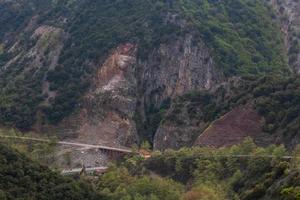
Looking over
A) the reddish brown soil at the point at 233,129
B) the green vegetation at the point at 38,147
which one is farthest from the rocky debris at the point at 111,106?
the reddish brown soil at the point at 233,129

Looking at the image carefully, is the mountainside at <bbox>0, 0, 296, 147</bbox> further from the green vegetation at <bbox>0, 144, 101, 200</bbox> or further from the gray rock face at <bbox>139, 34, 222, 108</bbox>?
the green vegetation at <bbox>0, 144, 101, 200</bbox>

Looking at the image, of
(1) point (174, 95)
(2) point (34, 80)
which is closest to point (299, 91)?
(1) point (174, 95)

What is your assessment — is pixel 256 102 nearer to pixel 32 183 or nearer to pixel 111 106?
pixel 111 106

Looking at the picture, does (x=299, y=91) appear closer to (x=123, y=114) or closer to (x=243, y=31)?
(x=123, y=114)

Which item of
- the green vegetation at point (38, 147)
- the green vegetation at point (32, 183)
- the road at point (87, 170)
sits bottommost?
the road at point (87, 170)

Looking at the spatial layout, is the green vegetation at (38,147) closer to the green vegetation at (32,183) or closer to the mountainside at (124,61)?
the mountainside at (124,61)

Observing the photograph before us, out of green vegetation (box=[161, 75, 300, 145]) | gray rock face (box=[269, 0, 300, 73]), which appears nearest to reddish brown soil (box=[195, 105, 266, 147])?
green vegetation (box=[161, 75, 300, 145])
